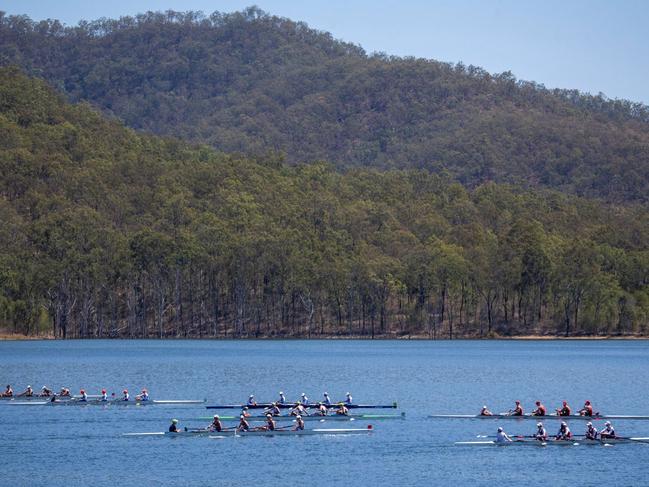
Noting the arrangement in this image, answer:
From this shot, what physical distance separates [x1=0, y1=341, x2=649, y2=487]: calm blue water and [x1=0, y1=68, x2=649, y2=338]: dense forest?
15.3 m

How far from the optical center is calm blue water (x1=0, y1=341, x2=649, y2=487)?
46.5 metres

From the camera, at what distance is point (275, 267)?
14125 cm

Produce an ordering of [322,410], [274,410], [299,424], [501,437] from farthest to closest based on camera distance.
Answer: [322,410] → [274,410] → [299,424] → [501,437]

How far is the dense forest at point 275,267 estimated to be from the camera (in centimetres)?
13550

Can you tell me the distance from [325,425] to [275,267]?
83.5 m

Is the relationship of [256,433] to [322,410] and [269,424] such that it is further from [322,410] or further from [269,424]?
[322,410]

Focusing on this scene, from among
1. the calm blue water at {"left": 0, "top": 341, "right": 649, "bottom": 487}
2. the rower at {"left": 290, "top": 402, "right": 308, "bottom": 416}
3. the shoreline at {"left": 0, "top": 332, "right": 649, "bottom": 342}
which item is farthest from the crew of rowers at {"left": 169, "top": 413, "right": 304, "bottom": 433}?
the shoreline at {"left": 0, "top": 332, "right": 649, "bottom": 342}

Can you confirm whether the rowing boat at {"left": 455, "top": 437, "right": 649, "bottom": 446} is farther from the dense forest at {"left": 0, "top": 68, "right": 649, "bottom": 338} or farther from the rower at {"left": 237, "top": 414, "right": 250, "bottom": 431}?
the dense forest at {"left": 0, "top": 68, "right": 649, "bottom": 338}

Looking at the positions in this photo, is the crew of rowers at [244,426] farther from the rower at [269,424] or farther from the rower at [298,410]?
the rower at [298,410]

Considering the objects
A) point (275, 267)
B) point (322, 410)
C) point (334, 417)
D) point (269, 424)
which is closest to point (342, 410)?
point (334, 417)

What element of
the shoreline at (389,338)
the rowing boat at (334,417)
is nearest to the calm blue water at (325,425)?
the rowing boat at (334,417)

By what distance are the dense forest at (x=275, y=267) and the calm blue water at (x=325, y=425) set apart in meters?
15.3

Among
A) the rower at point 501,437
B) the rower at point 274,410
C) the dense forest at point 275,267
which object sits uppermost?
the dense forest at point 275,267

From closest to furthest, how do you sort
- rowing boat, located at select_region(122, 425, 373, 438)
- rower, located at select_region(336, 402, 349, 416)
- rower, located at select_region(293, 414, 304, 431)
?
rowing boat, located at select_region(122, 425, 373, 438) → rower, located at select_region(293, 414, 304, 431) → rower, located at select_region(336, 402, 349, 416)
